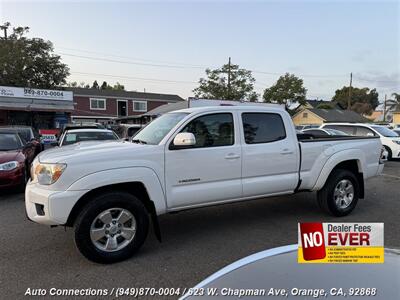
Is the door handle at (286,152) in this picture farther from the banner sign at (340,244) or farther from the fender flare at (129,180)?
the banner sign at (340,244)

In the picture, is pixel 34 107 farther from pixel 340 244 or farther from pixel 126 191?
pixel 340 244

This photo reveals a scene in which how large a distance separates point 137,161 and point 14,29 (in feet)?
141

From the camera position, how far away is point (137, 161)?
4418mm

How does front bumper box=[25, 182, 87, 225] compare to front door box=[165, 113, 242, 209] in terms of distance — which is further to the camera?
front door box=[165, 113, 242, 209]

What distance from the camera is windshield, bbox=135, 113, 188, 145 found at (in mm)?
4906

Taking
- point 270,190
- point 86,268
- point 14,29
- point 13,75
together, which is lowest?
point 86,268

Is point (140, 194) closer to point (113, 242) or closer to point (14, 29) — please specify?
point (113, 242)

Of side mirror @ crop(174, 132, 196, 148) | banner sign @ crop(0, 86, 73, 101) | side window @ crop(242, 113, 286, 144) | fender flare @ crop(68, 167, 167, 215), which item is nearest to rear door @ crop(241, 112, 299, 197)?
side window @ crop(242, 113, 286, 144)

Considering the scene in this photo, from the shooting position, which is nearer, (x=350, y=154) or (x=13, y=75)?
(x=350, y=154)

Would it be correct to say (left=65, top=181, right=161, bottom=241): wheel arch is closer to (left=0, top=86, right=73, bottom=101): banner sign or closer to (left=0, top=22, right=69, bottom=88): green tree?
(left=0, top=86, right=73, bottom=101): banner sign

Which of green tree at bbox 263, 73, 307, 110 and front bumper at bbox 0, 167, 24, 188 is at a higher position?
green tree at bbox 263, 73, 307, 110

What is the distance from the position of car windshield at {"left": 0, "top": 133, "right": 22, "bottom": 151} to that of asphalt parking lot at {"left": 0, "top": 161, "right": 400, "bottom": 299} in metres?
1.93

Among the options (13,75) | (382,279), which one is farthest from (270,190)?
(13,75)

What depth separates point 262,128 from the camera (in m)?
5.52
